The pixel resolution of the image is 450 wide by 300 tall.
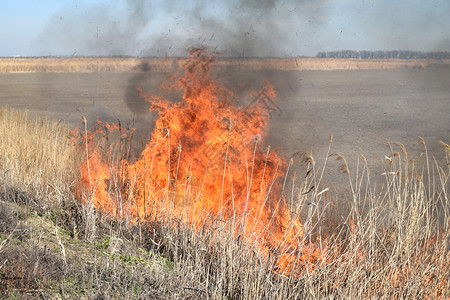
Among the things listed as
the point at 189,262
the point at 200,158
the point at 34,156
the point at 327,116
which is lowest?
the point at 189,262

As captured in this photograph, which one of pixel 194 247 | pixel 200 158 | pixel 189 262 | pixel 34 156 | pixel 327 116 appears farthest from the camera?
pixel 327 116

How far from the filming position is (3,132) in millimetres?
7305

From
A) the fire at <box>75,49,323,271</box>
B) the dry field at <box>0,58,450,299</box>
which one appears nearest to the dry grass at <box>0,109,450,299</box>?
the dry field at <box>0,58,450,299</box>

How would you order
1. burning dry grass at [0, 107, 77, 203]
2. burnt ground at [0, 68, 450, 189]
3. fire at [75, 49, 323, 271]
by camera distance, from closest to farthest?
fire at [75, 49, 323, 271]
burning dry grass at [0, 107, 77, 203]
burnt ground at [0, 68, 450, 189]

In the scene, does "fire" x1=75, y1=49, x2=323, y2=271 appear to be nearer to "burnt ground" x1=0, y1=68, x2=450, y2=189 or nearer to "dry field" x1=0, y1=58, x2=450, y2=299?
"dry field" x1=0, y1=58, x2=450, y2=299

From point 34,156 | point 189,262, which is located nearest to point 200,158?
point 189,262

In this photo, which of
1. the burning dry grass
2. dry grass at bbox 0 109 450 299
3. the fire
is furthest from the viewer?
the burning dry grass

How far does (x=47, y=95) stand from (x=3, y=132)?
2300 centimetres

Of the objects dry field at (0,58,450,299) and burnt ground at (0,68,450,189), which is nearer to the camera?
dry field at (0,58,450,299)

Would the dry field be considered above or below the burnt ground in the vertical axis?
below

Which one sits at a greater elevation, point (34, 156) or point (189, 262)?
point (34, 156)

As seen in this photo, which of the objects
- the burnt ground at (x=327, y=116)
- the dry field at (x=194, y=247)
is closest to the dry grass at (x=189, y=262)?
the dry field at (x=194, y=247)

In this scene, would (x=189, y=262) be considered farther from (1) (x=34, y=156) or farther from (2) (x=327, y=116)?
(2) (x=327, y=116)

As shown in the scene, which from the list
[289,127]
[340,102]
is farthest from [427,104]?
[289,127]
